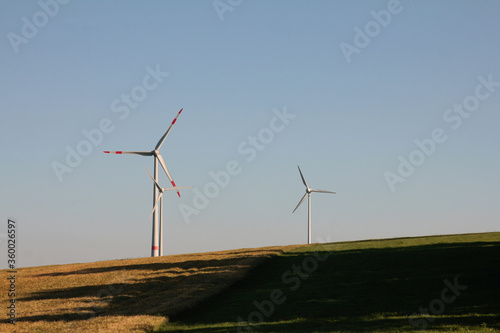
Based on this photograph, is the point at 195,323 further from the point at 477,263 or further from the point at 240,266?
the point at 477,263

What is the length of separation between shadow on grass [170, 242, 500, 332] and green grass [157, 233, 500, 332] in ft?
0.19

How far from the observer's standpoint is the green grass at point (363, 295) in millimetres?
31703

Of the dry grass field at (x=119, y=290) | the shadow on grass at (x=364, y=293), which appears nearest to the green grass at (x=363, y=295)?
the shadow on grass at (x=364, y=293)

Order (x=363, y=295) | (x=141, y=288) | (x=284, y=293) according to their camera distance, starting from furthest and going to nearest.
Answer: (x=141, y=288), (x=284, y=293), (x=363, y=295)

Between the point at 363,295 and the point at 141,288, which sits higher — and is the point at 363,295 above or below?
below

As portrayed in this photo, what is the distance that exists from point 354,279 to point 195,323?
1532cm

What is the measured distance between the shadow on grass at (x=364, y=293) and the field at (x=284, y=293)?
2.6 inches

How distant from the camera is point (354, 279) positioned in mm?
43750

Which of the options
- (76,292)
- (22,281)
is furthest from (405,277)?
(22,281)

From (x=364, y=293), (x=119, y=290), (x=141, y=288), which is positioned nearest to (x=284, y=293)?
(x=364, y=293)

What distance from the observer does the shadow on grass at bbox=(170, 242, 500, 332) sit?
32.1m

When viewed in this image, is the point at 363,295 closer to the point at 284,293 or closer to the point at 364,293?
the point at 364,293

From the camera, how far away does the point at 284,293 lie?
134 feet

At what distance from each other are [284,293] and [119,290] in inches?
585
